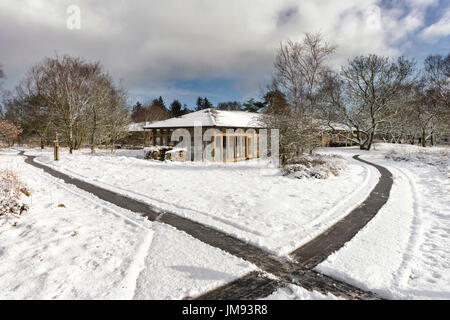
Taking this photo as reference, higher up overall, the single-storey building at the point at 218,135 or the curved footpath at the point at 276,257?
the single-storey building at the point at 218,135

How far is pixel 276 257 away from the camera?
378 cm

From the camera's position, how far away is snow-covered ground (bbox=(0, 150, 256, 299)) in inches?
112

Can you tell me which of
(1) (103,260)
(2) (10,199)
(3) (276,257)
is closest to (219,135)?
(2) (10,199)

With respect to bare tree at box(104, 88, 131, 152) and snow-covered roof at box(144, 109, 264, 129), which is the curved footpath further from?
bare tree at box(104, 88, 131, 152)

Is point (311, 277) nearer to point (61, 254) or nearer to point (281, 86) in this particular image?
point (61, 254)

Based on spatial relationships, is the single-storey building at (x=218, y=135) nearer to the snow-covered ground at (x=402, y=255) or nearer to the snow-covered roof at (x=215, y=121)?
the snow-covered roof at (x=215, y=121)

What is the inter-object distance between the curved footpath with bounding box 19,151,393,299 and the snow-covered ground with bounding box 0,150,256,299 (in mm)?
190

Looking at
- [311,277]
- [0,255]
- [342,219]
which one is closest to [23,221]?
[0,255]

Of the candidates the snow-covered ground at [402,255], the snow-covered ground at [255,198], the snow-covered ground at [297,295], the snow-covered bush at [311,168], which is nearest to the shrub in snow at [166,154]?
the snow-covered ground at [255,198]

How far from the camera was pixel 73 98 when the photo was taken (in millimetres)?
19969

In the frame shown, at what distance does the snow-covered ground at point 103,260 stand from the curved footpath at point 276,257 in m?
0.19

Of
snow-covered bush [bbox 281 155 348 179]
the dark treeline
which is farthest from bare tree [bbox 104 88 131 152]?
snow-covered bush [bbox 281 155 348 179]

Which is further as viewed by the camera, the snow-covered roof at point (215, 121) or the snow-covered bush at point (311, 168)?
the snow-covered roof at point (215, 121)

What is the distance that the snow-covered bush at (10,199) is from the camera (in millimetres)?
4965
